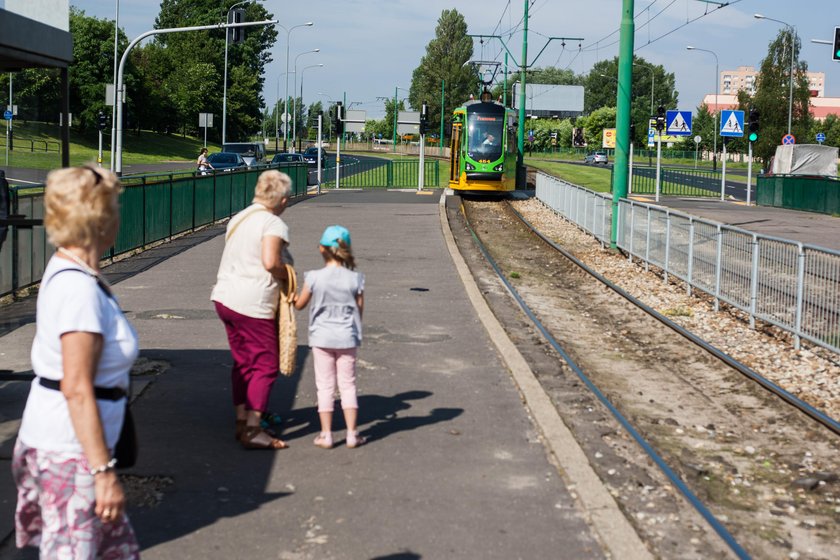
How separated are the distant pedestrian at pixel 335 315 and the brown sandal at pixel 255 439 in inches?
11.9

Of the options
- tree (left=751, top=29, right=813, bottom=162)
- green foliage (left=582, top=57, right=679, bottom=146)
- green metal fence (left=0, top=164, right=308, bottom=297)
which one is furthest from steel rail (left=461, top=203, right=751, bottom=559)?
green foliage (left=582, top=57, right=679, bottom=146)

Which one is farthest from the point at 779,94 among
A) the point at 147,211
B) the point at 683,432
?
the point at 683,432

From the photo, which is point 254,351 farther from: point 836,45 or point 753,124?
point 753,124

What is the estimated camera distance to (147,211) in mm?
18969

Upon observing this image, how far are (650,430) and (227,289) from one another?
3467 mm

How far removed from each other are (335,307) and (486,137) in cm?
3146

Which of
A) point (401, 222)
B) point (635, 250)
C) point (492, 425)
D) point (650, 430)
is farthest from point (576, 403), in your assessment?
point (401, 222)

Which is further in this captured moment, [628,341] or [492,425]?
[628,341]

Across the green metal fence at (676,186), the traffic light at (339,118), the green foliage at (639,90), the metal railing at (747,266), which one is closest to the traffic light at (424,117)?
the traffic light at (339,118)

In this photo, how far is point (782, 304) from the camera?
12.2m

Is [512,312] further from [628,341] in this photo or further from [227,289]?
[227,289]

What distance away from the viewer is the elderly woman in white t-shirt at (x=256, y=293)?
6.61 m

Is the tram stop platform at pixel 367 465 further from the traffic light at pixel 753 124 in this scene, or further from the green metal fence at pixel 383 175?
the green metal fence at pixel 383 175

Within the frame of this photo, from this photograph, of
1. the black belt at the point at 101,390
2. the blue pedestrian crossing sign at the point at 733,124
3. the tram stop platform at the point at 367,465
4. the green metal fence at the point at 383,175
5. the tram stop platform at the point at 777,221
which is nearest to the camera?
the black belt at the point at 101,390
